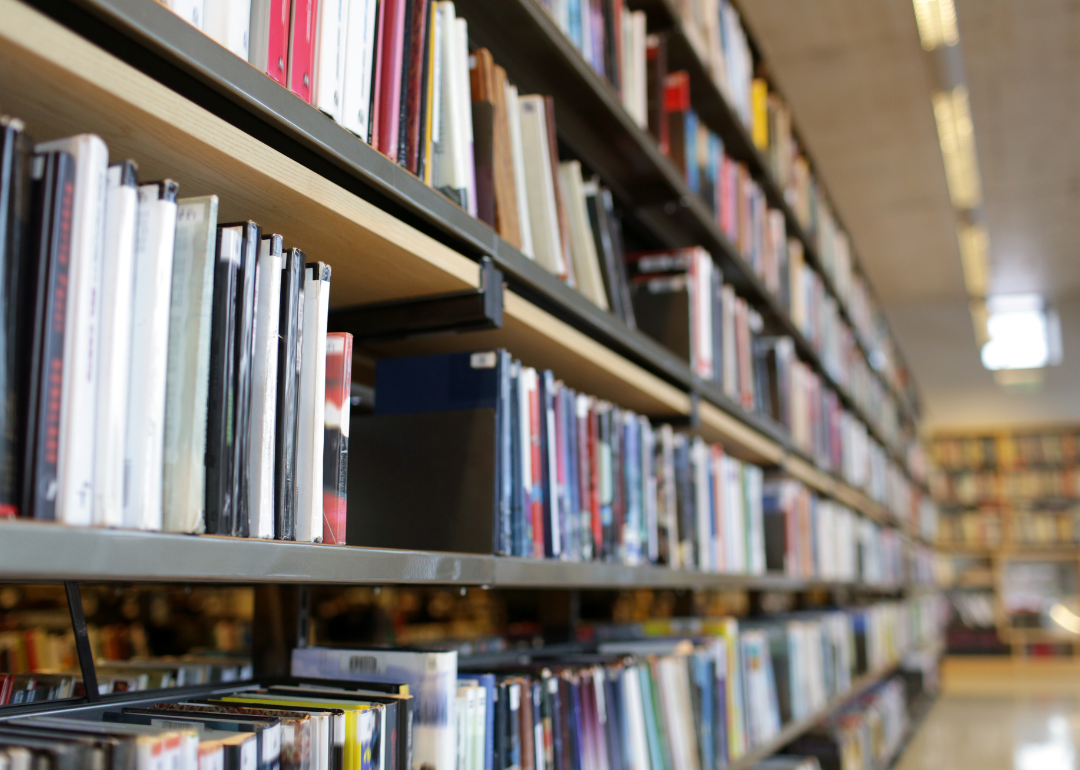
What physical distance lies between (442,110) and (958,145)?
442 cm

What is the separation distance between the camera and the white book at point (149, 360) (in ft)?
1.96

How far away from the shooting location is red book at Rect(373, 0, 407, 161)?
94 centimetres

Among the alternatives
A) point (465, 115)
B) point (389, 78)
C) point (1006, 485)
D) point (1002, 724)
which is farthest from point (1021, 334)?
point (389, 78)

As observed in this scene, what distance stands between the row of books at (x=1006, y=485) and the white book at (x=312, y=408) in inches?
374

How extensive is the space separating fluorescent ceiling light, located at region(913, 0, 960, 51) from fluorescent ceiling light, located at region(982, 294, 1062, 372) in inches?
185

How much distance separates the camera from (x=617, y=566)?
4.68 ft

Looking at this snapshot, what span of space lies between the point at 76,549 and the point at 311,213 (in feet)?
1.35

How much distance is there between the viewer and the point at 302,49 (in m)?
0.82

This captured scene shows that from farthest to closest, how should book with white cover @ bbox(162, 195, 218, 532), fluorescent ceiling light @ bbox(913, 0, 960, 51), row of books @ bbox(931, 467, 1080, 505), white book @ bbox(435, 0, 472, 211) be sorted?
row of books @ bbox(931, 467, 1080, 505), fluorescent ceiling light @ bbox(913, 0, 960, 51), white book @ bbox(435, 0, 472, 211), book with white cover @ bbox(162, 195, 218, 532)

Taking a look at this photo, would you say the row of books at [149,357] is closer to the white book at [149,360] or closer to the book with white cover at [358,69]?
the white book at [149,360]

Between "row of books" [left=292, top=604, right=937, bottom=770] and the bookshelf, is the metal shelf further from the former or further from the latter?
"row of books" [left=292, top=604, right=937, bottom=770]

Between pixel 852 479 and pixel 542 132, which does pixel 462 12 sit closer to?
pixel 542 132

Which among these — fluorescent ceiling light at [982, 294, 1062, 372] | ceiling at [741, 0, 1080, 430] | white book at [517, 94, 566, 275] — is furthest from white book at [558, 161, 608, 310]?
fluorescent ceiling light at [982, 294, 1062, 372]

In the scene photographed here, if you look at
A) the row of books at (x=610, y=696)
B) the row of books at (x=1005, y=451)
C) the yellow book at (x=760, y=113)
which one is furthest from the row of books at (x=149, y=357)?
the row of books at (x=1005, y=451)
